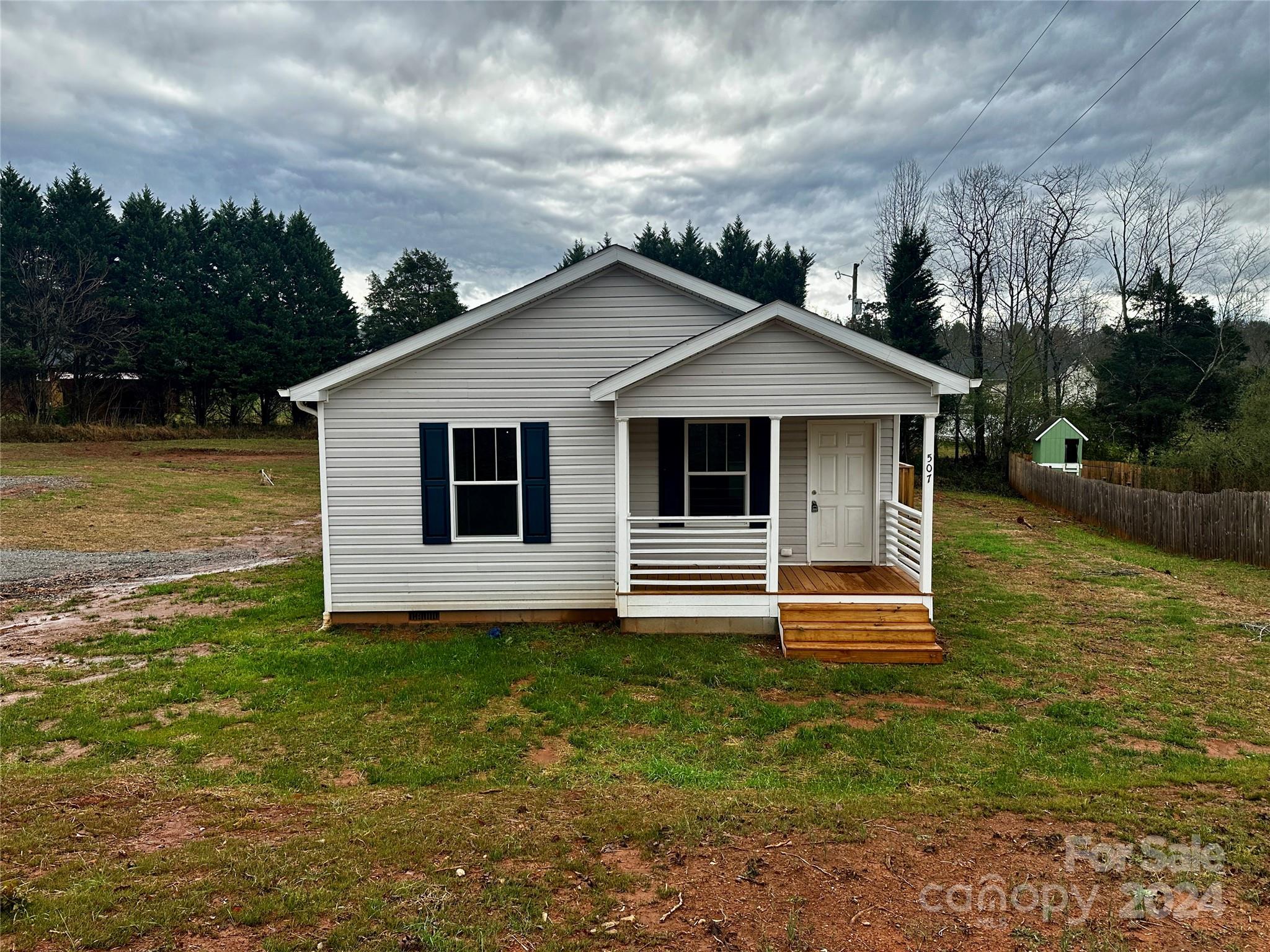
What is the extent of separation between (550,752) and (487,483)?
432cm

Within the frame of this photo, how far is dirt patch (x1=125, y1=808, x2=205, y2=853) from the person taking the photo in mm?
3828

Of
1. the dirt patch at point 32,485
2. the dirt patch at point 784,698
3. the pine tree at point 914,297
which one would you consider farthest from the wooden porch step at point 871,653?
the pine tree at point 914,297

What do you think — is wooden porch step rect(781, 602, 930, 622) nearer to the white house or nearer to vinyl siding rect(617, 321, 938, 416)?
the white house

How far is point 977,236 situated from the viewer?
2966 cm

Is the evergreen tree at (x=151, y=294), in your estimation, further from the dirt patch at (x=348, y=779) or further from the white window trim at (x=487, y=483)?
the dirt patch at (x=348, y=779)

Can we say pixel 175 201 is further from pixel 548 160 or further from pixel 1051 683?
pixel 1051 683

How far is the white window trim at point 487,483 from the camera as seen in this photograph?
8680 millimetres

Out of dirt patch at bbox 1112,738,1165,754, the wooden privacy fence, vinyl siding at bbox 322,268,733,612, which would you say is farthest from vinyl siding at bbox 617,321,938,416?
the wooden privacy fence

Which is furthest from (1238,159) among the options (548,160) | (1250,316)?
(548,160)

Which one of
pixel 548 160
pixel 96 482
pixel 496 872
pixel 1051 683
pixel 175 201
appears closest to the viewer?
pixel 496 872

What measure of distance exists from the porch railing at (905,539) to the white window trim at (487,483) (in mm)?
5169

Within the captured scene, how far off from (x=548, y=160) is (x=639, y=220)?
32007 mm

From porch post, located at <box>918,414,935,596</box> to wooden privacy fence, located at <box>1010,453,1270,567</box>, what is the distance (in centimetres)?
845

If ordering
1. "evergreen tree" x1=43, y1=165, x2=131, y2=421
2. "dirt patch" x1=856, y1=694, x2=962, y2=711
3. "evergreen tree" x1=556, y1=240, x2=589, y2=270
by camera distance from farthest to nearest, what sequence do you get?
"evergreen tree" x1=556, y1=240, x2=589, y2=270 → "evergreen tree" x1=43, y1=165, x2=131, y2=421 → "dirt patch" x1=856, y1=694, x2=962, y2=711
